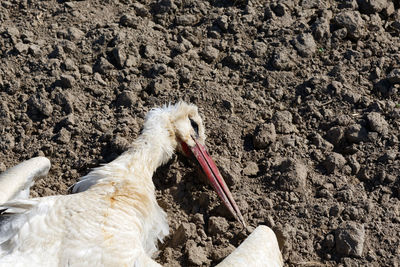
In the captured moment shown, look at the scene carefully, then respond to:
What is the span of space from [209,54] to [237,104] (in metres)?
0.80

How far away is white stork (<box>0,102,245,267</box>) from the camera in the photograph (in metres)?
5.41

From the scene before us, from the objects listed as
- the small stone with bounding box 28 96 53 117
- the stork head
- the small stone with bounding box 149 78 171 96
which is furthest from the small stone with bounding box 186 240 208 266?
the small stone with bounding box 28 96 53 117

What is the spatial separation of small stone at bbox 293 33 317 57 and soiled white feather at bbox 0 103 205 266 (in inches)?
94.2

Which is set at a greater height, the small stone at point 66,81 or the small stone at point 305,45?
the small stone at point 305,45

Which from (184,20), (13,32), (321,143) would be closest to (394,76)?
(321,143)

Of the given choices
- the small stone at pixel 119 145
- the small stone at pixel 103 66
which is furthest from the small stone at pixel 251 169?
the small stone at pixel 103 66

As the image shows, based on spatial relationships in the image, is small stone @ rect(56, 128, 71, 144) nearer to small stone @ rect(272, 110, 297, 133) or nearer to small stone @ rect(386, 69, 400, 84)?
small stone @ rect(272, 110, 297, 133)

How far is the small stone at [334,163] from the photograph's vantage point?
275 inches

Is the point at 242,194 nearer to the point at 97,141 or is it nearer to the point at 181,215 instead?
the point at 181,215

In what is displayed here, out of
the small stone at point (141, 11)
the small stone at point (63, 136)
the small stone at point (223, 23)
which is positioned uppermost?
the small stone at point (223, 23)

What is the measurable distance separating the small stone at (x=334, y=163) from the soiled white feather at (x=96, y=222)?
5.95 ft

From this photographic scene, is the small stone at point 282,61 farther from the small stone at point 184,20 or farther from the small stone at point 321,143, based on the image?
the small stone at point 184,20

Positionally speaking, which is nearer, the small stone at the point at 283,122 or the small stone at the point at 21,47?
the small stone at the point at 283,122

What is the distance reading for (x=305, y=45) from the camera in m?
8.02
